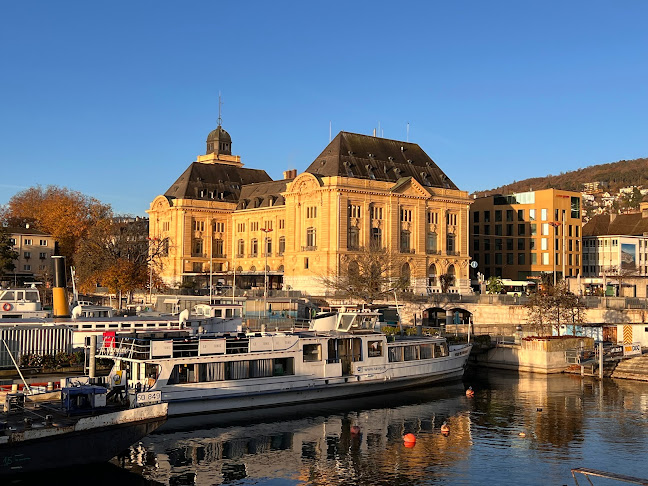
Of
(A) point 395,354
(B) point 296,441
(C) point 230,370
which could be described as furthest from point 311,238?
(B) point 296,441

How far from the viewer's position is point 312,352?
4559 cm

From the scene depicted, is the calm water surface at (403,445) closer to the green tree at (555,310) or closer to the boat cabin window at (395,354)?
the boat cabin window at (395,354)

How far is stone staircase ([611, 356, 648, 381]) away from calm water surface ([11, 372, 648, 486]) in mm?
6913

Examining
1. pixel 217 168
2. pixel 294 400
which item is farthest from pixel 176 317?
pixel 217 168

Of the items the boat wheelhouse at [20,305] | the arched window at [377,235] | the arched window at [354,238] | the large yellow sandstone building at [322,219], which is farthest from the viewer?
the arched window at [377,235]

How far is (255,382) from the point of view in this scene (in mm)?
42219

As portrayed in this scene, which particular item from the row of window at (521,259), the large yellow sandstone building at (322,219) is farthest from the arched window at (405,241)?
the row of window at (521,259)

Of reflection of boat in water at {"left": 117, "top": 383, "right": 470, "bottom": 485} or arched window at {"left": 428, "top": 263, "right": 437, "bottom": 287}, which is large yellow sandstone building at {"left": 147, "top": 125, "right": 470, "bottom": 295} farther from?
reflection of boat in water at {"left": 117, "top": 383, "right": 470, "bottom": 485}

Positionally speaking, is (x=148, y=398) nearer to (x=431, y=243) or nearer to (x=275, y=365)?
(x=275, y=365)

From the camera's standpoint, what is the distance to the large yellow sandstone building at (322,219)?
110438mm

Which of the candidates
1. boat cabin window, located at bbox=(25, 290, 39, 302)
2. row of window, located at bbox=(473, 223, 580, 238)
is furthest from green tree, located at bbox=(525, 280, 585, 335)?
row of window, located at bbox=(473, 223, 580, 238)

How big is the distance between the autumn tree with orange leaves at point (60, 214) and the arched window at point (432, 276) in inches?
2001

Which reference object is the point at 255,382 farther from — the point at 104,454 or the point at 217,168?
the point at 217,168

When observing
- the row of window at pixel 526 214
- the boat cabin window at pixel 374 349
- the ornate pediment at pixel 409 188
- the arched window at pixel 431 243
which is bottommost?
the boat cabin window at pixel 374 349
